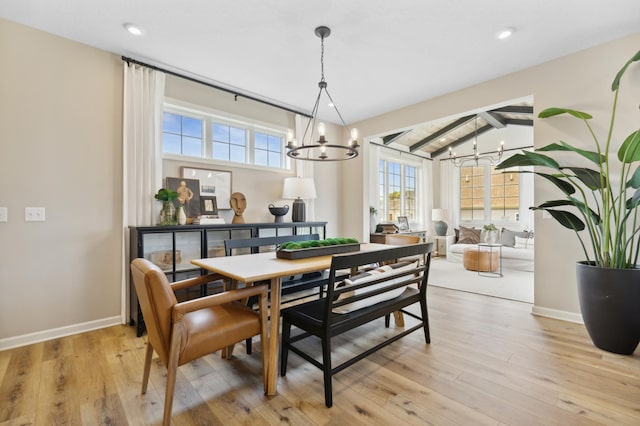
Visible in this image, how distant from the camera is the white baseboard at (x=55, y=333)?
229cm

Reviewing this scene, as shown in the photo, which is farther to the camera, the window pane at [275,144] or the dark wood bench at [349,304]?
the window pane at [275,144]

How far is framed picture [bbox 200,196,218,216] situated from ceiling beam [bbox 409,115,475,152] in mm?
5358

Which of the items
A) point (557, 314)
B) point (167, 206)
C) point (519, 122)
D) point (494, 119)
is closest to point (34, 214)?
point (167, 206)

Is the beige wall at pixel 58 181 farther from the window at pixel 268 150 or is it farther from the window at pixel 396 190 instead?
the window at pixel 396 190

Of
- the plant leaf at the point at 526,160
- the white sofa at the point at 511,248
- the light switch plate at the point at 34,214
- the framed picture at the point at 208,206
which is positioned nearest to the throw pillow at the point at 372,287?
the plant leaf at the point at 526,160

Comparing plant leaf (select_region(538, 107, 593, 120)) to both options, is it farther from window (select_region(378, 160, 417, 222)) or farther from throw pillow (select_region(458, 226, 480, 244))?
throw pillow (select_region(458, 226, 480, 244))

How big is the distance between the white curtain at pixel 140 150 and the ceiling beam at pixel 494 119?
5550mm

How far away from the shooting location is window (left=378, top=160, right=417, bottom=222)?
6.76 metres

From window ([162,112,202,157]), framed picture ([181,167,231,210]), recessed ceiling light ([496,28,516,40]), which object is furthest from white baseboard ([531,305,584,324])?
window ([162,112,202,157])

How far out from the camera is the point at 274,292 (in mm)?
1678

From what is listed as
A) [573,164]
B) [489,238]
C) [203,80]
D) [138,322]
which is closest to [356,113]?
[203,80]

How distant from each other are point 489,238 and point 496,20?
3.81 metres

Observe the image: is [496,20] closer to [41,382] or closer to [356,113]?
[356,113]

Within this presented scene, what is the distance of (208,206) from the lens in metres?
3.36
